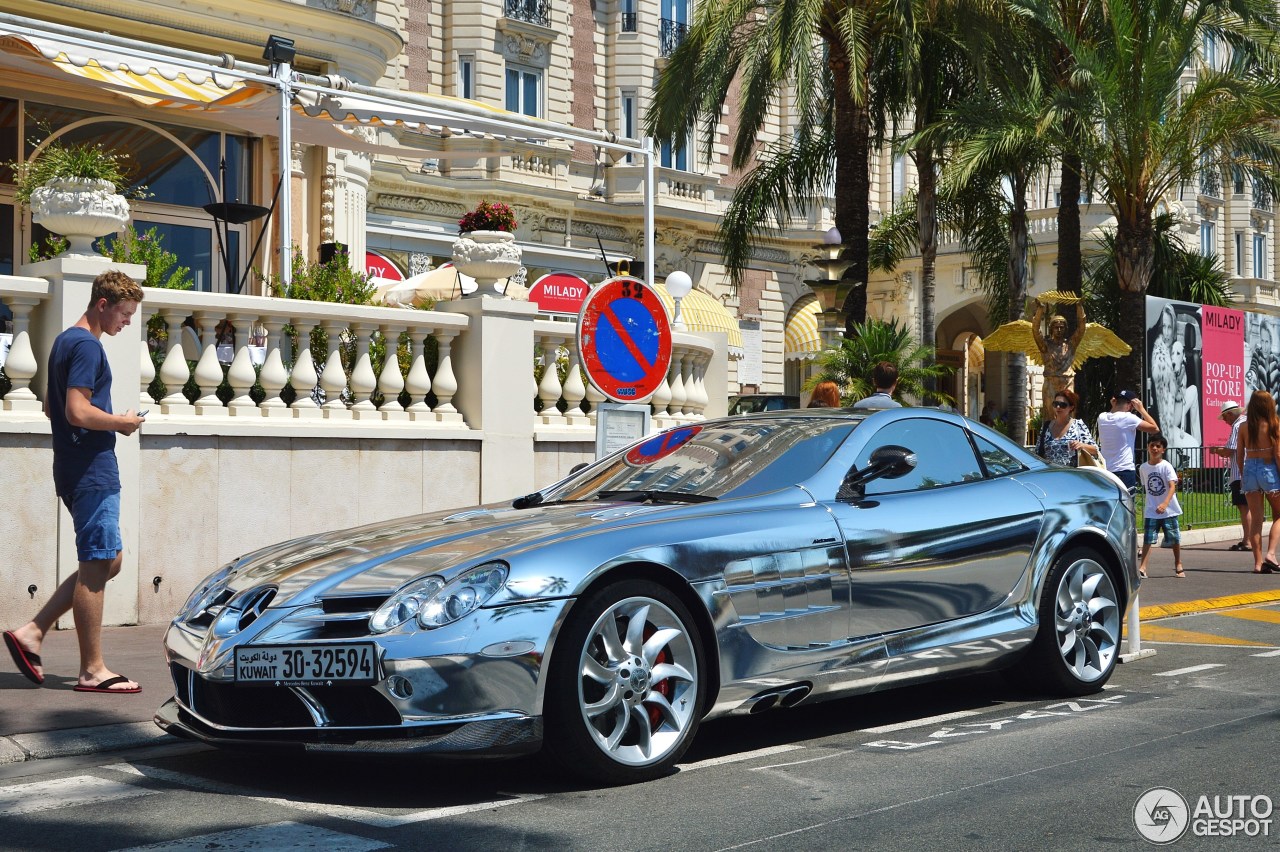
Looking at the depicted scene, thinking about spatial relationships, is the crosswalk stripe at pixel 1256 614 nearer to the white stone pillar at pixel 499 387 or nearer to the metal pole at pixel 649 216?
the white stone pillar at pixel 499 387

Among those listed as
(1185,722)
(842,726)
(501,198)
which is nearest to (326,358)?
(842,726)

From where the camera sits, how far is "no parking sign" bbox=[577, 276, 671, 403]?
8.84 m

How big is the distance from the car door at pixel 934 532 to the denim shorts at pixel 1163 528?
752cm

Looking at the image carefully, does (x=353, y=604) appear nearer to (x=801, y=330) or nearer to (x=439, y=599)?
(x=439, y=599)

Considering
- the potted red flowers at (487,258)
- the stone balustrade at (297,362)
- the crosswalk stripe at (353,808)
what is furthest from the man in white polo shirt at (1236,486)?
the crosswalk stripe at (353,808)

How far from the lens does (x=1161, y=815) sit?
495cm

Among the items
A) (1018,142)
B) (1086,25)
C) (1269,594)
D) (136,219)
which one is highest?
(1086,25)

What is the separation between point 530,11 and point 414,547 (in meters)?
33.0

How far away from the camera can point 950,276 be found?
144 ft

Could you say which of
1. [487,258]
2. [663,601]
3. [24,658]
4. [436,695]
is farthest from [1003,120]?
[436,695]

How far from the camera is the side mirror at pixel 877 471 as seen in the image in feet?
20.9

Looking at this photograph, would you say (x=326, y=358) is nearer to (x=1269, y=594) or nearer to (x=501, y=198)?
(x=1269, y=594)

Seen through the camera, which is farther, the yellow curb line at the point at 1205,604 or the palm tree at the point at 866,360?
the palm tree at the point at 866,360

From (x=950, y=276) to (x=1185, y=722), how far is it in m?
38.2
